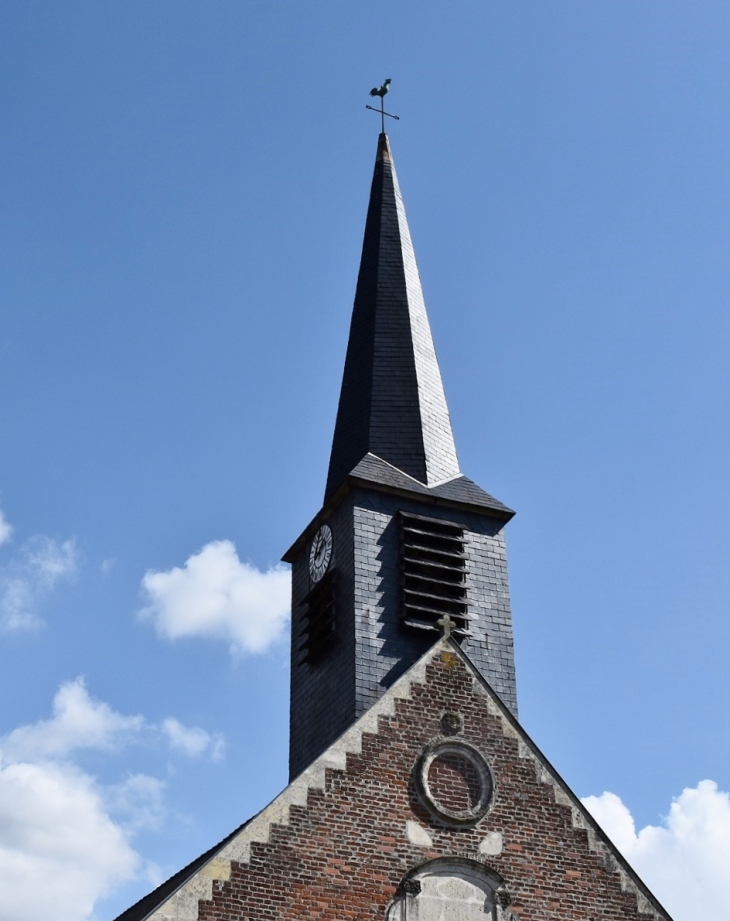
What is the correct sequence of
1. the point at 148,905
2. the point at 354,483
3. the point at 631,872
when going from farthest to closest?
the point at 354,483 → the point at 148,905 → the point at 631,872

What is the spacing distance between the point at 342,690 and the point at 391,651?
2.74 ft

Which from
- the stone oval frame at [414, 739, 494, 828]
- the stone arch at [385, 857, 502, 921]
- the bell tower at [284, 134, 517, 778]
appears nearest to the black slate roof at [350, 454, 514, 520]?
the bell tower at [284, 134, 517, 778]

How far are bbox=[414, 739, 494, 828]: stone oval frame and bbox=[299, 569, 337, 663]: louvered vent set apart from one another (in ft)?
12.0

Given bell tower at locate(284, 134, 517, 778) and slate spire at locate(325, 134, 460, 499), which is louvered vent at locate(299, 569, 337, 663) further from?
slate spire at locate(325, 134, 460, 499)

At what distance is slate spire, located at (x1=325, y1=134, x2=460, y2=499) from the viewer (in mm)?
20359

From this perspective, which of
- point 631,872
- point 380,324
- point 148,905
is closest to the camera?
point 631,872

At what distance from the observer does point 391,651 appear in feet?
57.9

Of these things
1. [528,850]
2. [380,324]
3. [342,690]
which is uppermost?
[380,324]

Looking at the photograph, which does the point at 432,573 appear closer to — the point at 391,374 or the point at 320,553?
the point at 320,553

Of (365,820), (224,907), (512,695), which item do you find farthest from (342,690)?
(224,907)

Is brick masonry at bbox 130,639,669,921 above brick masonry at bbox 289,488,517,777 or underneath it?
underneath

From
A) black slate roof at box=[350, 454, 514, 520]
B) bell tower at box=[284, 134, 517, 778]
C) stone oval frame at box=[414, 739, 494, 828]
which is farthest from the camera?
black slate roof at box=[350, 454, 514, 520]

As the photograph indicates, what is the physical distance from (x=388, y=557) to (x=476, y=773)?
14.1ft

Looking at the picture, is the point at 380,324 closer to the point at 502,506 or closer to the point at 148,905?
the point at 502,506
